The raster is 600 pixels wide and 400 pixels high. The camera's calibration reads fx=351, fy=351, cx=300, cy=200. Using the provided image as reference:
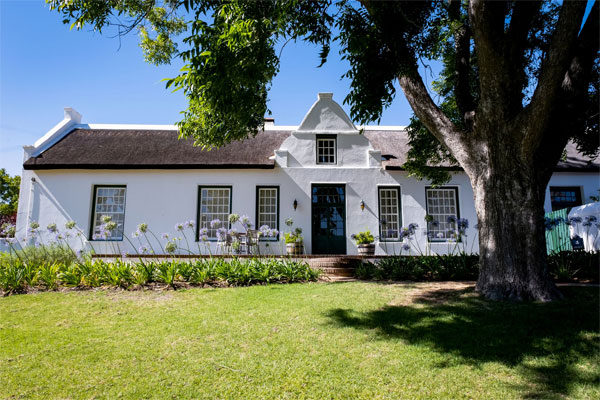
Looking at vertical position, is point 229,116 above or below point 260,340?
above

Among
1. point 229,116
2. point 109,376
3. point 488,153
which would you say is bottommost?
point 109,376

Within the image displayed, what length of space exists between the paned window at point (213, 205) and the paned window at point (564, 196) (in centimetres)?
1276

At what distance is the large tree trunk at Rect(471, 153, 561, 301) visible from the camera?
5.32 meters

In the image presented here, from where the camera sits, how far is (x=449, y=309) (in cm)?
518

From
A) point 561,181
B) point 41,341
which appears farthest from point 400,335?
point 561,181

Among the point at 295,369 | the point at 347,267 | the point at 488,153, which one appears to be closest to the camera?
the point at 295,369

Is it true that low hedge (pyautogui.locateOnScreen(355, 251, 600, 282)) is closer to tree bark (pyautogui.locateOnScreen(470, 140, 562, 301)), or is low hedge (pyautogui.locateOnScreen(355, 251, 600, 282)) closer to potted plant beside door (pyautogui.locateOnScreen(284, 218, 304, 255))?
tree bark (pyautogui.locateOnScreen(470, 140, 562, 301))

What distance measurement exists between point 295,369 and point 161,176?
1151 cm

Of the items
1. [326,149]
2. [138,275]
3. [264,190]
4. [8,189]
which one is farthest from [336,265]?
[8,189]

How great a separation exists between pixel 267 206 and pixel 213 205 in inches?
82.1

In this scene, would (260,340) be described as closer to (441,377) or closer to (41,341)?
(441,377)

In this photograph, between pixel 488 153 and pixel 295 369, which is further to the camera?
pixel 488 153

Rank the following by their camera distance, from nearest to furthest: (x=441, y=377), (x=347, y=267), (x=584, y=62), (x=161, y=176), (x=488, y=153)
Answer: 1. (x=441, y=377)
2. (x=584, y=62)
3. (x=488, y=153)
4. (x=347, y=267)
5. (x=161, y=176)

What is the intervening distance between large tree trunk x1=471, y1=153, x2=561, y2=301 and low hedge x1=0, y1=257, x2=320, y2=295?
3970 mm
